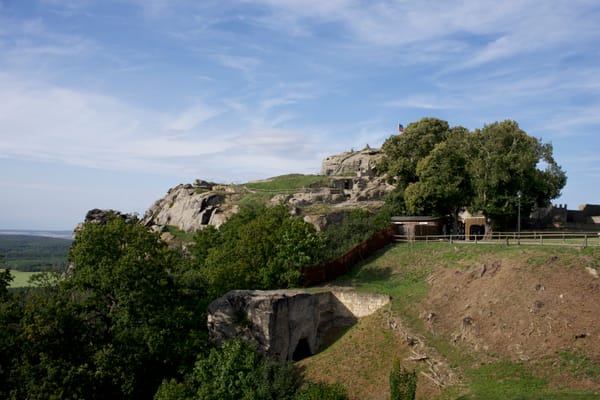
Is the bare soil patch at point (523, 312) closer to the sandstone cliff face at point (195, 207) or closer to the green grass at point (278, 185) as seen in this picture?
the sandstone cliff face at point (195, 207)

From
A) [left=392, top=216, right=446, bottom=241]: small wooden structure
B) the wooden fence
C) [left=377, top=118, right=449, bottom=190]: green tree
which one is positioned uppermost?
[left=377, top=118, right=449, bottom=190]: green tree

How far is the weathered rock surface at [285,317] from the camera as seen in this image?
31.1 metres

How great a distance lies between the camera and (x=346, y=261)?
4044cm

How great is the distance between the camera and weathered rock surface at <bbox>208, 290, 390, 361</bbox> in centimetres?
3109

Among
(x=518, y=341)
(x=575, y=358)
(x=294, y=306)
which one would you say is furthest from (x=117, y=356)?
(x=575, y=358)

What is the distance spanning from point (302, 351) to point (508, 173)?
999 inches

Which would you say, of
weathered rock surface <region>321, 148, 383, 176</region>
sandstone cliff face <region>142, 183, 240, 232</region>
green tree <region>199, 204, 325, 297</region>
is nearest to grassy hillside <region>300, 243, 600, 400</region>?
green tree <region>199, 204, 325, 297</region>

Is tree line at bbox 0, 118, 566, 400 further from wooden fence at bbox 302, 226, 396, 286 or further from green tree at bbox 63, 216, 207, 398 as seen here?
wooden fence at bbox 302, 226, 396, 286

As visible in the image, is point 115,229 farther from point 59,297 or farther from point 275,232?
point 275,232

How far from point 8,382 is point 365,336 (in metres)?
19.1

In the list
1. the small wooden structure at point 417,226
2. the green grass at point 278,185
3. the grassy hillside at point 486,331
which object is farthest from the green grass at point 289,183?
the grassy hillside at point 486,331

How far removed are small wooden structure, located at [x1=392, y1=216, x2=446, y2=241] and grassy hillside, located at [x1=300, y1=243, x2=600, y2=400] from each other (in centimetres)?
883

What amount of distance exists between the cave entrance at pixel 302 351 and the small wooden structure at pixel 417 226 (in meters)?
14.5

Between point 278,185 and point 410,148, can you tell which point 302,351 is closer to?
point 410,148
